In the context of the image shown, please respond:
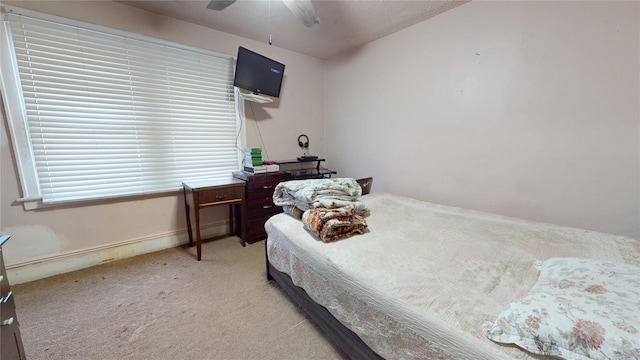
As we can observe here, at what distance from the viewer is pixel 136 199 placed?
92.3 inches

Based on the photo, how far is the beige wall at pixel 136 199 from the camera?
1865mm

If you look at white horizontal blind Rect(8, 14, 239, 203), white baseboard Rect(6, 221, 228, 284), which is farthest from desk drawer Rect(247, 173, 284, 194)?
white baseboard Rect(6, 221, 228, 284)

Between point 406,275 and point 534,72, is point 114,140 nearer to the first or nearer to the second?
point 406,275

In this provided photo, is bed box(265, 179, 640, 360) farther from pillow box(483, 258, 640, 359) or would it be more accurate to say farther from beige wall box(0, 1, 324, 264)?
beige wall box(0, 1, 324, 264)

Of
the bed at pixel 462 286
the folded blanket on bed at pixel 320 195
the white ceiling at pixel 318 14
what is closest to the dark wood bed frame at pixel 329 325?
the bed at pixel 462 286

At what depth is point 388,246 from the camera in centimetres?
128

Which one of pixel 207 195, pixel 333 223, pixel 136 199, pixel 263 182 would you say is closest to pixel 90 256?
pixel 136 199

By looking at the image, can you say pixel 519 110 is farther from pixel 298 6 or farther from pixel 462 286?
pixel 298 6

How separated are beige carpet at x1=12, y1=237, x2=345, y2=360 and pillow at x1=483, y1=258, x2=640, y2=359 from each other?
3.09 feet

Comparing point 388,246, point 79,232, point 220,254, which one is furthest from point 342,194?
point 79,232

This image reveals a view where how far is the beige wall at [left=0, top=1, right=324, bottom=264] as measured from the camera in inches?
73.4

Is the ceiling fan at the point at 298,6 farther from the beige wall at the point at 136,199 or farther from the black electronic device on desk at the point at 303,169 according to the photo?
the black electronic device on desk at the point at 303,169

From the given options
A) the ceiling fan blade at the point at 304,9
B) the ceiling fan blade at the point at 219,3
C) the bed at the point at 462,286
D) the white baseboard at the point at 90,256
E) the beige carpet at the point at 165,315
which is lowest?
the beige carpet at the point at 165,315

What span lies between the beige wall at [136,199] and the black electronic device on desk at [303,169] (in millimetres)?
172
